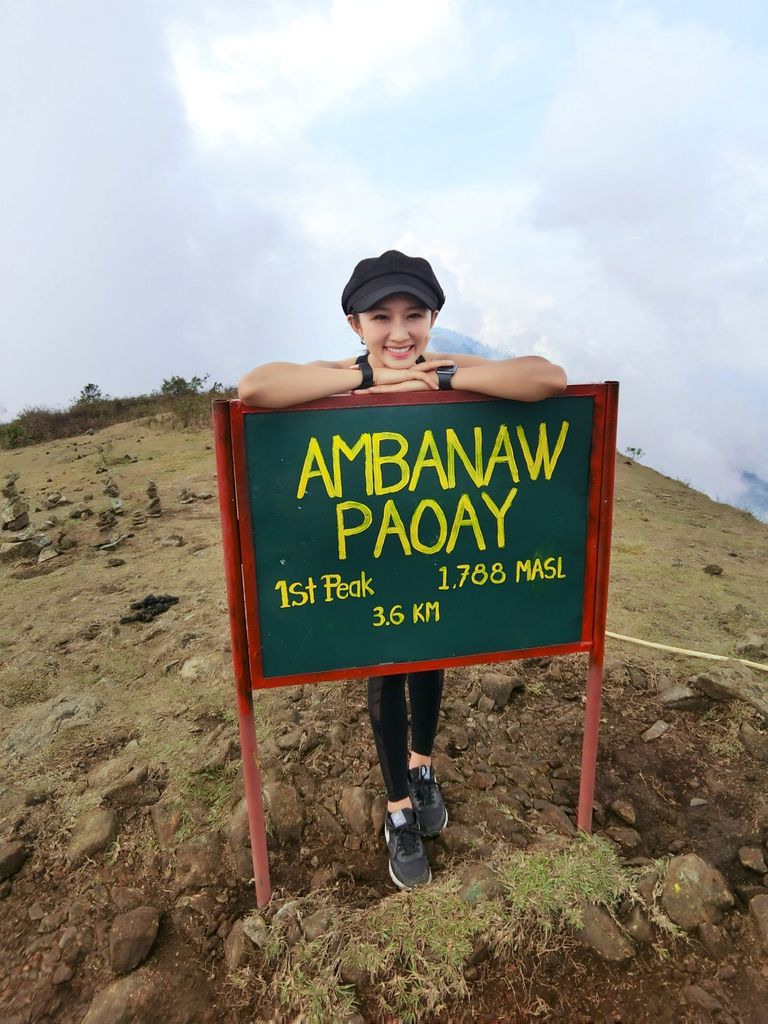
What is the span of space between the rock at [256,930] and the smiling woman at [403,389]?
1.55 ft

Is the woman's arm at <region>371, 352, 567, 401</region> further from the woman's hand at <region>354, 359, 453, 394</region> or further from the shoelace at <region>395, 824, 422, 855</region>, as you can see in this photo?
the shoelace at <region>395, 824, 422, 855</region>

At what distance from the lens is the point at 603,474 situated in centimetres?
188

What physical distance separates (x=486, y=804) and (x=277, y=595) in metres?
1.35

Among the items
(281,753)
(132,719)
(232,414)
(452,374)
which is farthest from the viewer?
(132,719)

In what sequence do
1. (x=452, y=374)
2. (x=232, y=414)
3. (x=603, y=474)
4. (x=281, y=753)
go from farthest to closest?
(x=281, y=753)
(x=603, y=474)
(x=452, y=374)
(x=232, y=414)

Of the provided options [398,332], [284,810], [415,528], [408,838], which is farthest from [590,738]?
[398,332]

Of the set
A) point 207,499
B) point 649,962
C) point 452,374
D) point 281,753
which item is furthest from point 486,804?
point 207,499

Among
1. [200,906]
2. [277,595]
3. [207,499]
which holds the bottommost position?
[200,906]

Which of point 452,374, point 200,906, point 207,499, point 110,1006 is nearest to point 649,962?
point 200,906

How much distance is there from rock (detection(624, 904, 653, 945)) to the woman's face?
1891 mm

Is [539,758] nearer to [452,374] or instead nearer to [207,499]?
[452,374]

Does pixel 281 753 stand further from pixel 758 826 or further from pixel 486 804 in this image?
pixel 758 826

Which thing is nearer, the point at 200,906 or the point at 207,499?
the point at 200,906

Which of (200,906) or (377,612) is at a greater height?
(377,612)
